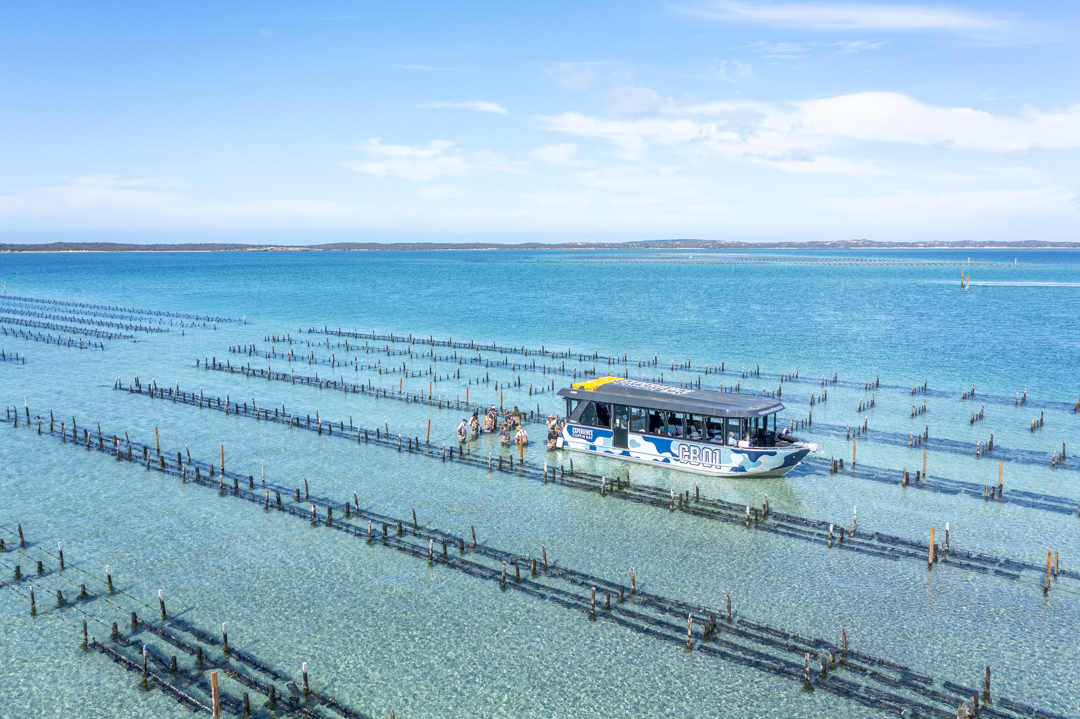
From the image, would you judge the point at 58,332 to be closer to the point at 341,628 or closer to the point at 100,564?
the point at 100,564

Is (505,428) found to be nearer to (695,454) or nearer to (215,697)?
(695,454)

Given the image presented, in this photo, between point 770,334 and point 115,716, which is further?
point 770,334

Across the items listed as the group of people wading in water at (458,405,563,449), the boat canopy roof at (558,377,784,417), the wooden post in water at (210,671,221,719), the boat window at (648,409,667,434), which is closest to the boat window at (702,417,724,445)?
the boat canopy roof at (558,377,784,417)

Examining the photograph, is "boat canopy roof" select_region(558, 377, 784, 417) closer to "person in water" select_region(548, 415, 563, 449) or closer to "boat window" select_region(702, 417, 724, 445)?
"boat window" select_region(702, 417, 724, 445)

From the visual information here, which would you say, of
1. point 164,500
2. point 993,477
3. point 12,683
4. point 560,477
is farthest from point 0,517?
point 993,477

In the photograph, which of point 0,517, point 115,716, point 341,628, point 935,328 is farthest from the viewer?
point 935,328

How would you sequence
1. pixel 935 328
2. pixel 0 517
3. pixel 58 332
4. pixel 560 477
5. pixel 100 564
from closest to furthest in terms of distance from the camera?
1. pixel 100 564
2. pixel 0 517
3. pixel 560 477
4. pixel 58 332
5. pixel 935 328

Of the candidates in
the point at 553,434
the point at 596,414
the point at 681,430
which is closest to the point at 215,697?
the point at 596,414

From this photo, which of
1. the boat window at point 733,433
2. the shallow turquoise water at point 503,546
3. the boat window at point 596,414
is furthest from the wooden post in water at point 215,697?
the boat window at point 733,433
